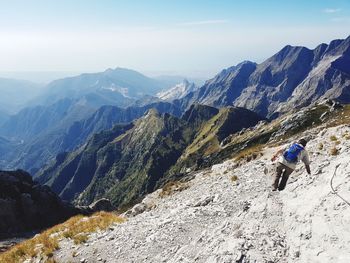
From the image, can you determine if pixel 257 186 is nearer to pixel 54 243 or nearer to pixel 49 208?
pixel 54 243

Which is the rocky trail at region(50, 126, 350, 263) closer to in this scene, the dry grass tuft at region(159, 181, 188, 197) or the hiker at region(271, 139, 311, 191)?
the hiker at region(271, 139, 311, 191)

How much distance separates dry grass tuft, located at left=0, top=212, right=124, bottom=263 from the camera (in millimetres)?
20781

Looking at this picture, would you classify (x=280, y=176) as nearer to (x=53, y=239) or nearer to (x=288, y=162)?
(x=288, y=162)

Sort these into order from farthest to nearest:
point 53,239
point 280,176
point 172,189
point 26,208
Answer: point 26,208
point 172,189
point 53,239
point 280,176

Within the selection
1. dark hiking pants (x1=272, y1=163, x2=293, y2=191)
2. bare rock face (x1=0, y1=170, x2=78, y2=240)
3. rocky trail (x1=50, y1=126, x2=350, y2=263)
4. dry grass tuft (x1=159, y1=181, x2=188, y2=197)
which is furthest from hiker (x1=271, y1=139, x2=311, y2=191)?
bare rock face (x1=0, y1=170, x2=78, y2=240)

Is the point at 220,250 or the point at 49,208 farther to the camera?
the point at 49,208

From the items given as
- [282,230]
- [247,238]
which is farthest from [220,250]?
[282,230]

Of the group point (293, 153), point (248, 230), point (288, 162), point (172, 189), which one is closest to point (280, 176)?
point (288, 162)

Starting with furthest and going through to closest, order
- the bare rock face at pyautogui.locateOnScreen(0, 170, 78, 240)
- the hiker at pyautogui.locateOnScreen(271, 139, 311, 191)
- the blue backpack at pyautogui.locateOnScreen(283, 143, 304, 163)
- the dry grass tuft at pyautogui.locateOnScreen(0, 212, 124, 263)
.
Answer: the bare rock face at pyautogui.locateOnScreen(0, 170, 78, 240)
the dry grass tuft at pyautogui.locateOnScreen(0, 212, 124, 263)
the blue backpack at pyautogui.locateOnScreen(283, 143, 304, 163)
the hiker at pyautogui.locateOnScreen(271, 139, 311, 191)

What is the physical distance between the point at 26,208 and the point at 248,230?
52394 millimetres

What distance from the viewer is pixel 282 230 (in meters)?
14.9

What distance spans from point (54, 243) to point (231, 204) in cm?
1030

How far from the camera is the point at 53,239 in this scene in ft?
72.9

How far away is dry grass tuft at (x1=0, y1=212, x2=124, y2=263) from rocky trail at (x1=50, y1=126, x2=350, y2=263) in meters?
0.59
